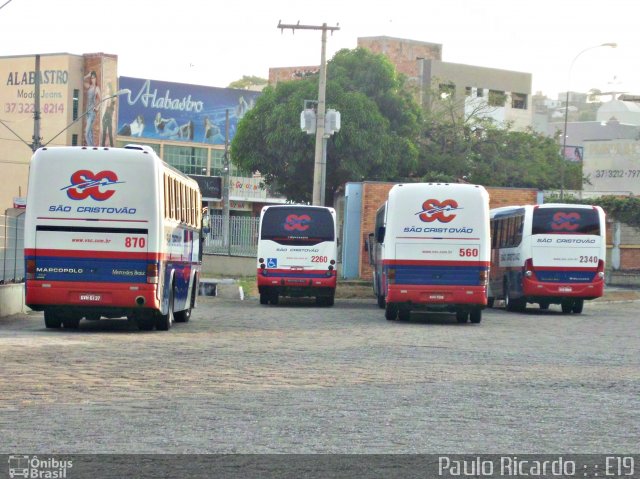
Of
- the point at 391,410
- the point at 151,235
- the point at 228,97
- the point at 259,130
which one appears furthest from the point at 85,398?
the point at 228,97

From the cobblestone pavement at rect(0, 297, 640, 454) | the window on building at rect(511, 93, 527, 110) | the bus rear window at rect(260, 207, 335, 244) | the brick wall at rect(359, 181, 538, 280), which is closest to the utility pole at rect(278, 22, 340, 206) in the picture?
the brick wall at rect(359, 181, 538, 280)

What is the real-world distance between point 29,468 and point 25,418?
8.43 feet

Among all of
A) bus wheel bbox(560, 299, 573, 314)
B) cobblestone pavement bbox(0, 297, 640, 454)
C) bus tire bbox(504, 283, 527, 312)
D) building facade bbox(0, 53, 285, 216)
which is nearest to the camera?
cobblestone pavement bbox(0, 297, 640, 454)

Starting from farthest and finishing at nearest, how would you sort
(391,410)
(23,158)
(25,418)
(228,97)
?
(228,97)
(23,158)
(391,410)
(25,418)

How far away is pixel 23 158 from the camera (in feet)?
293

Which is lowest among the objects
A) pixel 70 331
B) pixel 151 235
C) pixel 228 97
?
pixel 70 331

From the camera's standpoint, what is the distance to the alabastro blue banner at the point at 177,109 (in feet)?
301

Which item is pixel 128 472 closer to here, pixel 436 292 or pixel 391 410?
pixel 391 410

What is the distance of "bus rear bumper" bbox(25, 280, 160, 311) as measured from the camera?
21531 millimetres

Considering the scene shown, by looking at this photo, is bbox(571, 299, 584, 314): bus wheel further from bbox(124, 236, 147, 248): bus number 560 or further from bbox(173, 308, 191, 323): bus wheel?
bbox(124, 236, 147, 248): bus number 560

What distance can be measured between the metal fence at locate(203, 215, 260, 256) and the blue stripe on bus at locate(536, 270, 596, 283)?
21.5 metres

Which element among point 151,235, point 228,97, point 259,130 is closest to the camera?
point 151,235

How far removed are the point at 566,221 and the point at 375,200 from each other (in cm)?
1413

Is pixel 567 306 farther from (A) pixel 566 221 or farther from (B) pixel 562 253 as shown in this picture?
(A) pixel 566 221
